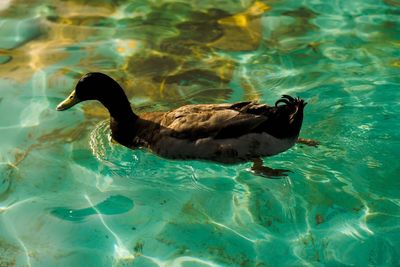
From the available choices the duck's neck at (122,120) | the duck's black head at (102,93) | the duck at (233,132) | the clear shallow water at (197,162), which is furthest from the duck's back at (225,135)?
the duck's black head at (102,93)

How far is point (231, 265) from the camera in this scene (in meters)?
5.32

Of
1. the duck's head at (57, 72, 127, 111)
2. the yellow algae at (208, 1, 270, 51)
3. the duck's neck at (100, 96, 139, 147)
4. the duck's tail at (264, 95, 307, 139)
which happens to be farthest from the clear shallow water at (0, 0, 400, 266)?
the duck's head at (57, 72, 127, 111)

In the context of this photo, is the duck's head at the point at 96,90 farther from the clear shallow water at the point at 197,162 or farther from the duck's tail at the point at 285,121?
the duck's tail at the point at 285,121

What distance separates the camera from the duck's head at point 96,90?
6840 mm

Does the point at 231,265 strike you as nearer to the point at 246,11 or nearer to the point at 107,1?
the point at 246,11

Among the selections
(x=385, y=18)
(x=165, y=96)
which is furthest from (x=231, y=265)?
(x=385, y=18)

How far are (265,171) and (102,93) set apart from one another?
1973 millimetres

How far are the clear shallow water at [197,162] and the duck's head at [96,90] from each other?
1.38ft

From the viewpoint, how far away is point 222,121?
6.42 metres

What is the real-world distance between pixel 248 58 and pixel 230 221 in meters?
3.58

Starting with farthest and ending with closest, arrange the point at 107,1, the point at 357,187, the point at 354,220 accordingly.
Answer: the point at 107,1, the point at 357,187, the point at 354,220

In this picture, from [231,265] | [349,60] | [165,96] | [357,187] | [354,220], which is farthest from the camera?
[349,60]

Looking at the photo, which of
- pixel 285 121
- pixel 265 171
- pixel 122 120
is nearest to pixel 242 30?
pixel 122 120

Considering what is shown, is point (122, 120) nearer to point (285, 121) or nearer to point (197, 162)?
point (197, 162)
